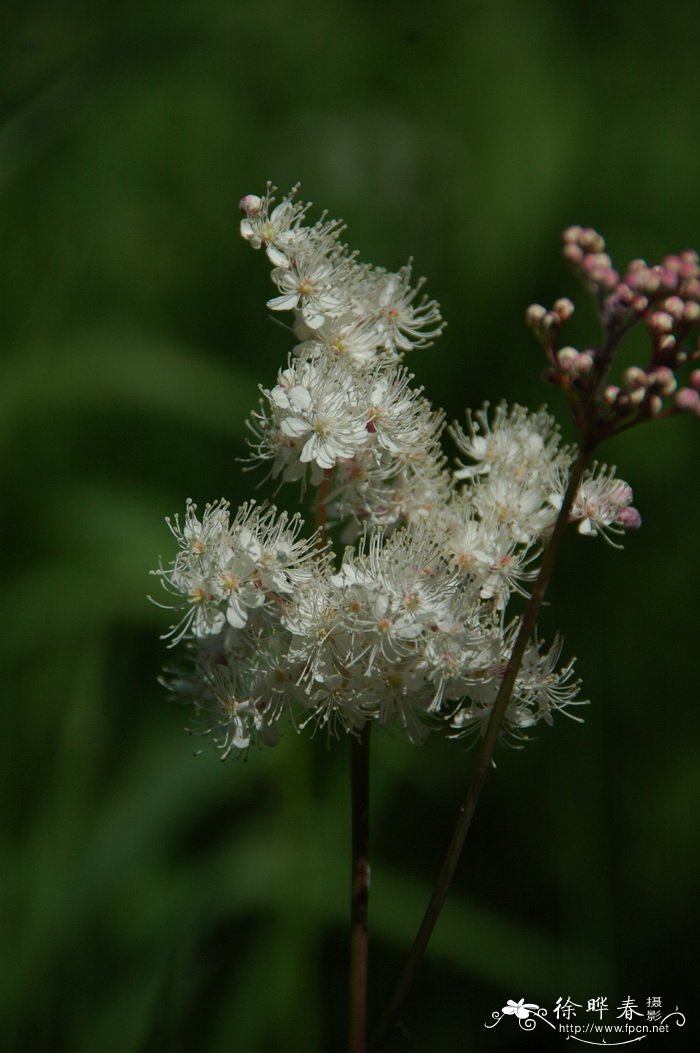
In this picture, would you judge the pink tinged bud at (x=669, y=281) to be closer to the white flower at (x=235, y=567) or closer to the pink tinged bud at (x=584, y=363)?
the pink tinged bud at (x=584, y=363)

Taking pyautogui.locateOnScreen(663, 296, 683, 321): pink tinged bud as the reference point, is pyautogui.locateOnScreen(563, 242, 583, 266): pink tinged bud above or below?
above

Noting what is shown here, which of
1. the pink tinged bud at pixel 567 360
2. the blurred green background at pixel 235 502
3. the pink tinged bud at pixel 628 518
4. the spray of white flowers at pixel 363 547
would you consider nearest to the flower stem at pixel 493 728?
the spray of white flowers at pixel 363 547

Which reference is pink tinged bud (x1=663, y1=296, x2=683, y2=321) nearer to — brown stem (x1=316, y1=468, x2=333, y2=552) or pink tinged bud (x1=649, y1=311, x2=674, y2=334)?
pink tinged bud (x1=649, y1=311, x2=674, y2=334)

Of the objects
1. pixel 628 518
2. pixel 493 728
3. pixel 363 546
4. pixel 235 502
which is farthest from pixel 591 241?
pixel 235 502

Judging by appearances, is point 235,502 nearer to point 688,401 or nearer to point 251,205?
point 251,205

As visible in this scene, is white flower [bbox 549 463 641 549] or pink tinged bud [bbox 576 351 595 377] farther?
white flower [bbox 549 463 641 549]

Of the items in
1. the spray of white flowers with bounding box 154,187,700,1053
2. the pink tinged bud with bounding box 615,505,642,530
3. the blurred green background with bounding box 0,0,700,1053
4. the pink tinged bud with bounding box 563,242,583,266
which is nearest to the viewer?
the pink tinged bud with bounding box 563,242,583,266

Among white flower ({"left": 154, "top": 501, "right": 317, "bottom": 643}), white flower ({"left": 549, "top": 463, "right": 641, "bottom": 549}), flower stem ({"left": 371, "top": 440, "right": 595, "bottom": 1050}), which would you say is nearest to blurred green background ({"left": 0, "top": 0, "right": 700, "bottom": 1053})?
flower stem ({"left": 371, "top": 440, "right": 595, "bottom": 1050})
